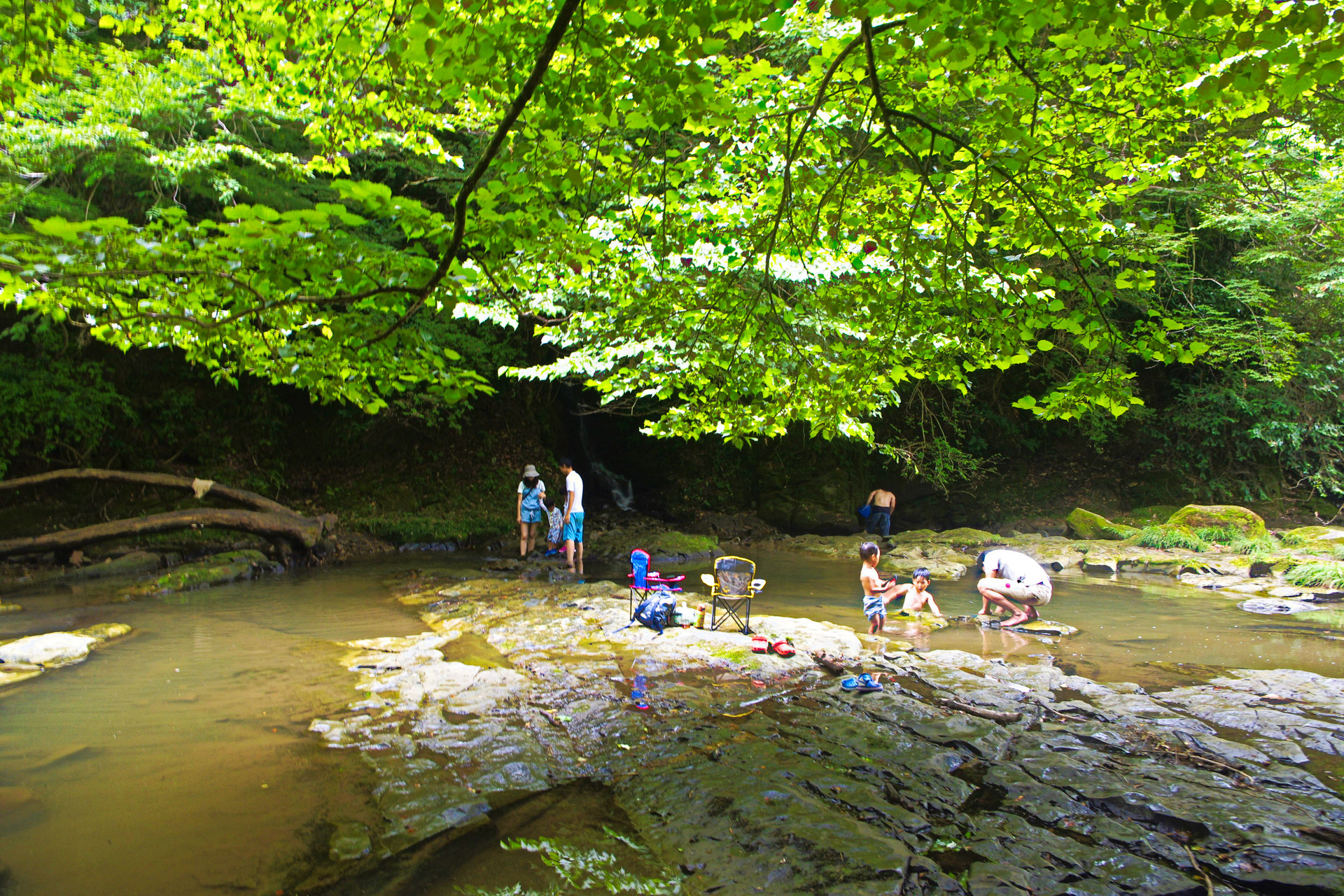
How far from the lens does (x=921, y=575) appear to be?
7758 millimetres

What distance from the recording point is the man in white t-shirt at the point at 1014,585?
758 cm

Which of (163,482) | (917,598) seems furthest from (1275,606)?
(163,482)

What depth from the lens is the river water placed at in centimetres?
281

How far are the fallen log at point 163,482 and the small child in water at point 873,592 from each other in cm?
895

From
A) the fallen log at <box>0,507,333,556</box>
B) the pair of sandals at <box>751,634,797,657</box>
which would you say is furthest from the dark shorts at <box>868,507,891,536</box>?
the fallen log at <box>0,507,333,556</box>

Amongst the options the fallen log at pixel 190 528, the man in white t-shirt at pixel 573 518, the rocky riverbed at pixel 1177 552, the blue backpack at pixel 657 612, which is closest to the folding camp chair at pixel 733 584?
the blue backpack at pixel 657 612

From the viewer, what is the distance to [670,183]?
188 inches

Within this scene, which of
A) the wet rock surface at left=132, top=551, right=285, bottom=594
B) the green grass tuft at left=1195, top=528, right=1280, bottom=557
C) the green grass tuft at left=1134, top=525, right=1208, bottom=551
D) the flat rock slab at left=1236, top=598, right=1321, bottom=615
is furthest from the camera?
the green grass tuft at left=1134, top=525, right=1208, bottom=551

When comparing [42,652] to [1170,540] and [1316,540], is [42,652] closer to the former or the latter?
[1170,540]

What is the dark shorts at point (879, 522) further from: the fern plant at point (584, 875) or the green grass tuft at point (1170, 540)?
the fern plant at point (584, 875)

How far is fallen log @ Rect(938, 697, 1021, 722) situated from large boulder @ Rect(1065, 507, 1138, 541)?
1174 cm

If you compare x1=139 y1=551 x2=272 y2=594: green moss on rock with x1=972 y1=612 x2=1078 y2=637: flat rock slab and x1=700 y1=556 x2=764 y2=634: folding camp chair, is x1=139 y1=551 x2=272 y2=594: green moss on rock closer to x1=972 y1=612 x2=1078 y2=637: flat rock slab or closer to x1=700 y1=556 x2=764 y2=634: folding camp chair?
x1=700 y1=556 x2=764 y2=634: folding camp chair

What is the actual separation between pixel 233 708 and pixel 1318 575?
1332 centimetres

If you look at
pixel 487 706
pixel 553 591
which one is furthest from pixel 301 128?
pixel 487 706
